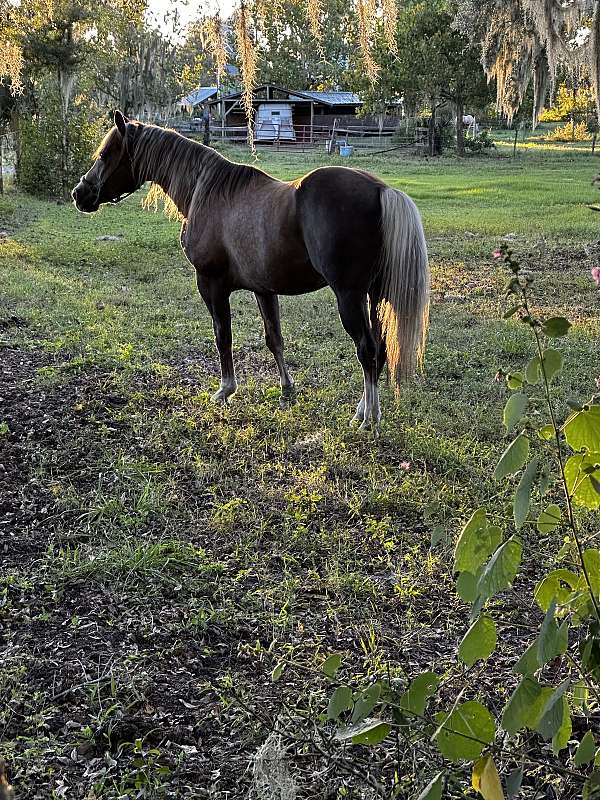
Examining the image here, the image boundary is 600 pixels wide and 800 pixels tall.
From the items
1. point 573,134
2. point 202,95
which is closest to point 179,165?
point 573,134

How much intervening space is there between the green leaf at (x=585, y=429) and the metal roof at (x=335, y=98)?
42.7m

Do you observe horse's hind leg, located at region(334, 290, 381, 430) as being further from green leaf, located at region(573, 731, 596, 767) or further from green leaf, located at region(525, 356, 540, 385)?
green leaf, located at region(573, 731, 596, 767)

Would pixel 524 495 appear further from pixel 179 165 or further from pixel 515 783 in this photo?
pixel 179 165

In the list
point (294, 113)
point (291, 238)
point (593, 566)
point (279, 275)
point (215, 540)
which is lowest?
point (215, 540)

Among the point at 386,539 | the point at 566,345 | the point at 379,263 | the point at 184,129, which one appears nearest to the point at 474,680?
the point at 386,539

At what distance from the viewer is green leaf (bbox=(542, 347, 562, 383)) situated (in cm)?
135

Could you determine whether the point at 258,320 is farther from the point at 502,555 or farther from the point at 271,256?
the point at 502,555

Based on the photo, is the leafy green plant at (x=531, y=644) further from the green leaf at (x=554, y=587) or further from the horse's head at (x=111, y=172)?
the horse's head at (x=111, y=172)

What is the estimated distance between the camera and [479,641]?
1.28m

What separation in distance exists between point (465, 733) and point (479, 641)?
0.16m

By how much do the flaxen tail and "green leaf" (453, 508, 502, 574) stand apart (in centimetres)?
307

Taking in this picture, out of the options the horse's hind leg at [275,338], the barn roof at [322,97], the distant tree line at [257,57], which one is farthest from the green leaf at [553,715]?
the barn roof at [322,97]

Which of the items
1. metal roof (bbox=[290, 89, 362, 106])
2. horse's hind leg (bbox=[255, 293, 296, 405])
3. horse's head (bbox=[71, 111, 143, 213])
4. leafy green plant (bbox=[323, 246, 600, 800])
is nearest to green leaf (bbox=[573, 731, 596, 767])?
leafy green plant (bbox=[323, 246, 600, 800])

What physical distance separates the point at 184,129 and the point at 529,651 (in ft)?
144
